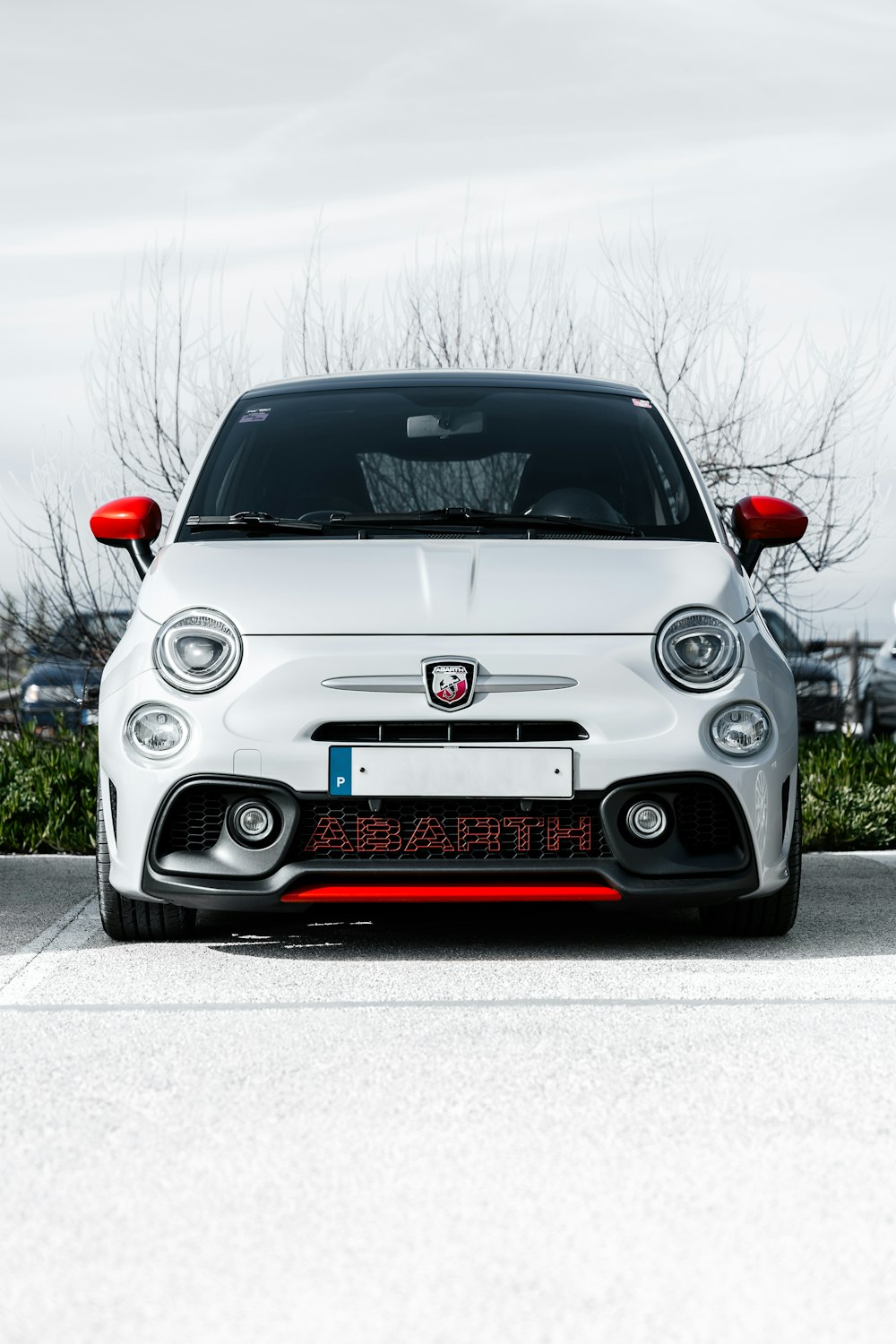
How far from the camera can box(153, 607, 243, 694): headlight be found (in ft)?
15.6

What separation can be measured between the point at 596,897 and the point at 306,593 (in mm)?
1154

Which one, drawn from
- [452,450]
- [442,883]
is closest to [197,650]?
[442,883]

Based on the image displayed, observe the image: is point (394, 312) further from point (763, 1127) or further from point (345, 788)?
point (763, 1127)

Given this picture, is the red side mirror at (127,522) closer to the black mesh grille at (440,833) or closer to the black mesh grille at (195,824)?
the black mesh grille at (195,824)

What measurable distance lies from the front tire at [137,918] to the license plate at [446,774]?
2.78ft

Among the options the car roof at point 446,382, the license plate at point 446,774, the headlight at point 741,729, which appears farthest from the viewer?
the car roof at point 446,382

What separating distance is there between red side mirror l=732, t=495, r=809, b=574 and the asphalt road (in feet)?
4.11

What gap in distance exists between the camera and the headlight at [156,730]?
15.6 feet

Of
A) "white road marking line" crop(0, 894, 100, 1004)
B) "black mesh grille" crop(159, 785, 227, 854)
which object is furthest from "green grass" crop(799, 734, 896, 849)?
"black mesh grille" crop(159, 785, 227, 854)

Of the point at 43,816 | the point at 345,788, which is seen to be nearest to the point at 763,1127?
the point at 345,788

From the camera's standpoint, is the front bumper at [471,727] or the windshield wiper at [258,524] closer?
the front bumper at [471,727]

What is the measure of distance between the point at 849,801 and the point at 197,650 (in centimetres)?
439

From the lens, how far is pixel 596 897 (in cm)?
471

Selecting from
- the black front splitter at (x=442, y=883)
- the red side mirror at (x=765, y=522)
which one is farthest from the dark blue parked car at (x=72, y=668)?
the black front splitter at (x=442, y=883)
